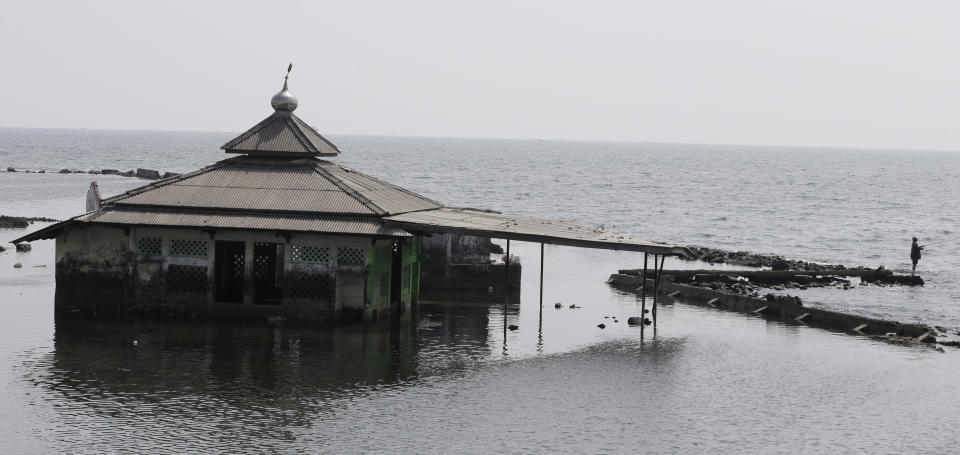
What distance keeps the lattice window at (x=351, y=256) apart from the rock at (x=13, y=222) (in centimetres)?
4309

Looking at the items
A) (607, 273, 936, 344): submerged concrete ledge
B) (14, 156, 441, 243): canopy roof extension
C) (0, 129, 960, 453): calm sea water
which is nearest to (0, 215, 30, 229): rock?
(0, 129, 960, 453): calm sea water

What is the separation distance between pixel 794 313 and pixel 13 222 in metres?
52.2

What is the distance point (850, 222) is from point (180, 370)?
Result: 316 feet

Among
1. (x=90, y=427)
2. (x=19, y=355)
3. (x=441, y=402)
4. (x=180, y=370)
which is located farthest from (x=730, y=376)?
(x=19, y=355)

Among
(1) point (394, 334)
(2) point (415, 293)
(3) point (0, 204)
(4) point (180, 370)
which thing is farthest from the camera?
(3) point (0, 204)

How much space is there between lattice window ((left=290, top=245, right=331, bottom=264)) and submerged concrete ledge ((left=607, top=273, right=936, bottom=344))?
1653cm

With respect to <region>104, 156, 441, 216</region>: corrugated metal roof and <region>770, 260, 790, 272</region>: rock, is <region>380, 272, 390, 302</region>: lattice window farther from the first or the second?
<region>770, 260, 790, 272</region>: rock

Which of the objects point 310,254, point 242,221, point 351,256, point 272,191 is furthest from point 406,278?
point 242,221

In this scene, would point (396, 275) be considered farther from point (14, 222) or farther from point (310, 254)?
point (14, 222)

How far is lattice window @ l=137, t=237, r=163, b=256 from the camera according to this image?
38469 mm

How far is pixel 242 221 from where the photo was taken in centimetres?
3766

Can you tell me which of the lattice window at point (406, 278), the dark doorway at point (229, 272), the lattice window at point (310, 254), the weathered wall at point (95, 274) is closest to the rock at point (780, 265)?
the lattice window at point (406, 278)

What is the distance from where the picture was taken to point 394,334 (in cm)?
3725

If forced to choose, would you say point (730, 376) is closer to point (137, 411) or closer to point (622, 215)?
point (137, 411)
